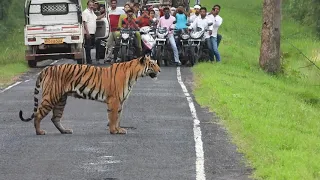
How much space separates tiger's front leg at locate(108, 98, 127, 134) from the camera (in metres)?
14.2

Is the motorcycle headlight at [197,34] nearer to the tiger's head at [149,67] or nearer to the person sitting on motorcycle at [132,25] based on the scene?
the person sitting on motorcycle at [132,25]

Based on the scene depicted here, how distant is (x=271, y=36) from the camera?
29703mm

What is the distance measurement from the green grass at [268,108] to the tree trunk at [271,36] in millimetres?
455

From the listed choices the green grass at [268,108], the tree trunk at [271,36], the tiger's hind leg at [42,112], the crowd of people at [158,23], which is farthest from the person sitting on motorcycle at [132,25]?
the tiger's hind leg at [42,112]

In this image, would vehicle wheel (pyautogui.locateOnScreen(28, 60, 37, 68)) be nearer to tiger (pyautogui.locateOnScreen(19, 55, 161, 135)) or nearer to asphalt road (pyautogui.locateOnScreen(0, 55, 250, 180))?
asphalt road (pyautogui.locateOnScreen(0, 55, 250, 180))

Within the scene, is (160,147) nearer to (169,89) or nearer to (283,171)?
(283,171)

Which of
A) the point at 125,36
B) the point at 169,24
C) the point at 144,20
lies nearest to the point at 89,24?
the point at 144,20

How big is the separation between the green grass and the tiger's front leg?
1.77 meters

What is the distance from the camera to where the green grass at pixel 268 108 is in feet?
38.3

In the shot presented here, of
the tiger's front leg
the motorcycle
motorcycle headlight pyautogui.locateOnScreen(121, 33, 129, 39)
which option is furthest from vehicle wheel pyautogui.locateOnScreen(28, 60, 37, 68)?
the tiger's front leg

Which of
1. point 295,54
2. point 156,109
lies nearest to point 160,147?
point 156,109

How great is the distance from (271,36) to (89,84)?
1609cm

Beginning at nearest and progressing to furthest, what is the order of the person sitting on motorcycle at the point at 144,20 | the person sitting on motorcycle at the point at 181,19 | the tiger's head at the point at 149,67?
the tiger's head at the point at 149,67 → the person sitting on motorcycle at the point at 181,19 → the person sitting on motorcycle at the point at 144,20

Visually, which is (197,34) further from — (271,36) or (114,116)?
(114,116)
